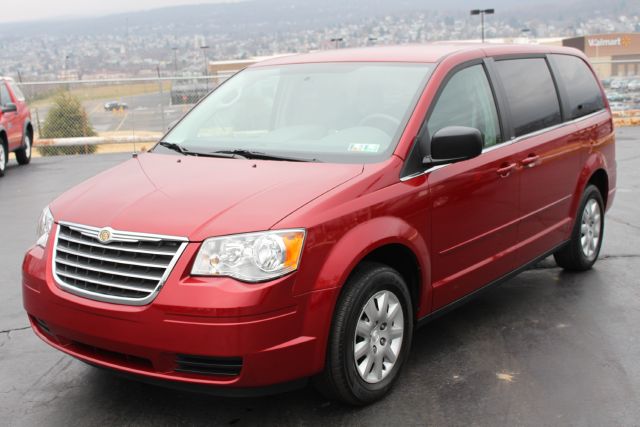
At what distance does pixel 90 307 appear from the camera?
3459 millimetres

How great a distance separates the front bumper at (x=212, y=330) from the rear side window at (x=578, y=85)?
324 cm

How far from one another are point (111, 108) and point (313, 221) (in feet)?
60.2

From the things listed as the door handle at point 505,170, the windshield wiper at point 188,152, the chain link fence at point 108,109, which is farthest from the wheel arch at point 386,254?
the chain link fence at point 108,109

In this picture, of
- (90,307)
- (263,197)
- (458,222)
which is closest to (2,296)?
(90,307)

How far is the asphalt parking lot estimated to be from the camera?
376cm

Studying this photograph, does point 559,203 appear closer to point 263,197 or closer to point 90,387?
point 263,197

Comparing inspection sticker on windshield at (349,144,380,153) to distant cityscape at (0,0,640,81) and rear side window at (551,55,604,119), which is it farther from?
distant cityscape at (0,0,640,81)

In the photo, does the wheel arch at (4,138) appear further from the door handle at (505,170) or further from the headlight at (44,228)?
the door handle at (505,170)

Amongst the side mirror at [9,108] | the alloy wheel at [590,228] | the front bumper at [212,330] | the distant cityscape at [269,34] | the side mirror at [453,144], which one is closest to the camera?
the front bumper at [212,330]

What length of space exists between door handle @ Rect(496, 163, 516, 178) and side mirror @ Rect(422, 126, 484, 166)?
591mm

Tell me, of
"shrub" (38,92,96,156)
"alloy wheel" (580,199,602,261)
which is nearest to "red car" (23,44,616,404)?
"alloy wheel" (580,199,602,261)

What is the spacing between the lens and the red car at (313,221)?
10.9 feet

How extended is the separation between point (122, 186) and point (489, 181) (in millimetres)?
2135

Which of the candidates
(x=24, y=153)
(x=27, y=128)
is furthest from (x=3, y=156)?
(x=27, y=128)
